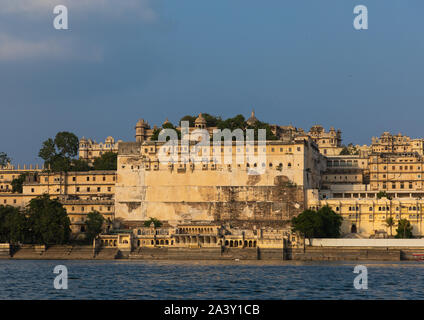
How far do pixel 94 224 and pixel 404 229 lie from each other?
1568 inches

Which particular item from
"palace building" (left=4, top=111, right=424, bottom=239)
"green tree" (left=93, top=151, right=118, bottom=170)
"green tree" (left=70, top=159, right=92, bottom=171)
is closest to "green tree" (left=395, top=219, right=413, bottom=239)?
"palace building" (left=4, top=111, right=424, bottom=239)

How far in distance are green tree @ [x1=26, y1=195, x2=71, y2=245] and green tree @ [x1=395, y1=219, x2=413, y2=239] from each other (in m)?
41.6

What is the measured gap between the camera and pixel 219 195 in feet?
343

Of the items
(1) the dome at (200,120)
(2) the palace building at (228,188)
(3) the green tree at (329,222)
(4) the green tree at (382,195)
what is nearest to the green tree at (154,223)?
(2) the palace building at (228,188)

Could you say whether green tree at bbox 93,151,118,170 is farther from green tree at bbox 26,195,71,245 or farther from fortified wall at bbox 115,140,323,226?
green tree at bbox 26,195,71,245

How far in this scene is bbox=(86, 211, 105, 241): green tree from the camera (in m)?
97.8

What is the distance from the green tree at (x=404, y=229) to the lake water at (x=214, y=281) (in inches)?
552

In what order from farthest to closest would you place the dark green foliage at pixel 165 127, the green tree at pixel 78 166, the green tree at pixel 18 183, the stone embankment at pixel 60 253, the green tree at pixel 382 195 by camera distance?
1. the green tree at pixel 78 166
2. the green tree at pixel 18 183
3. the dark green foliage at pixel 165 127
4. the green tree at pixel 382 195
5. the stone embankment at pixel 60 253

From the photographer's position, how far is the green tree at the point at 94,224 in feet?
321

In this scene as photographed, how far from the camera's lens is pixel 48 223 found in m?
91.4

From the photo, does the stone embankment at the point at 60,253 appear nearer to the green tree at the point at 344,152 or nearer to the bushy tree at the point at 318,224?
the bushy tree at the point at 318,224

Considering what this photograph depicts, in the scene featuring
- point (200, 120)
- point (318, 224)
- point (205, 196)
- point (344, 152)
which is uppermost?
point (200, 120)

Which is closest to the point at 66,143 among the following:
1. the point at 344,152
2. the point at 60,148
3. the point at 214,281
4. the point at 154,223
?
the point at 60,148

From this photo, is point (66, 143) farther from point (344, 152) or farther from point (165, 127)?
point (344, 152)
